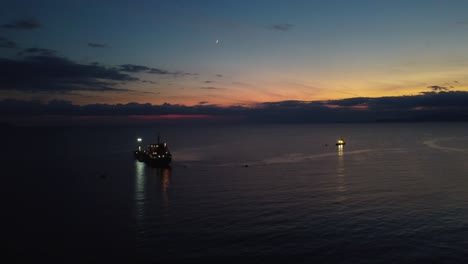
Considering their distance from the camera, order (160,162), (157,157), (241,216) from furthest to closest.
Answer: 1. (157,157)
2. (160,162)
3. (241,216)

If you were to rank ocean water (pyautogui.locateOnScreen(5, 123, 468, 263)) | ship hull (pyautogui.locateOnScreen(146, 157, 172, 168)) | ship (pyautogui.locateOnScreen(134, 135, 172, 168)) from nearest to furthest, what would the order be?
ocean water (pyautogui.locateOnScreen(5, 123, 468, 263))
ship hull (pyautogui.locateOnScreen(146, 157, 172, 168))
ship (pyautogui.locateOnScreen(134, 135, 172, 168))

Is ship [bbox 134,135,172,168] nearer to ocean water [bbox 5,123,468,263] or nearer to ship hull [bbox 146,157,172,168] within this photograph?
ship hull [bbox 146,157,172,168]

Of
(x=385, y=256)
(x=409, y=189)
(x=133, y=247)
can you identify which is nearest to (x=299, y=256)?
(x=385, y=256)

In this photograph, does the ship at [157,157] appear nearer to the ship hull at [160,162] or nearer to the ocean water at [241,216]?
the ship hull at [160,162]

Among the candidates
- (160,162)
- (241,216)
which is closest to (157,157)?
(160,162)

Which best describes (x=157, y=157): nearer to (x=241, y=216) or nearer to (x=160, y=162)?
(x=160, y=162)

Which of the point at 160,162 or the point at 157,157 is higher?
the point at 157,157

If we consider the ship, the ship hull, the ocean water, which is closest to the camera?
the ocean water

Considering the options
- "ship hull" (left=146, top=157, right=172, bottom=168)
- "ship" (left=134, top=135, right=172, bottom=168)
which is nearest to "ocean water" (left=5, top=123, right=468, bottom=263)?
"ship hull" (left=146, top=157, right=172, bottom=168)

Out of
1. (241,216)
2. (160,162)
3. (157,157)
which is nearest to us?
(241,216)

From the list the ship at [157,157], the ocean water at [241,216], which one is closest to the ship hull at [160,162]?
the ship at [157,157]

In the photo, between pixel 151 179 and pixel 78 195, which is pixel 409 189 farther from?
pixel 78 195
